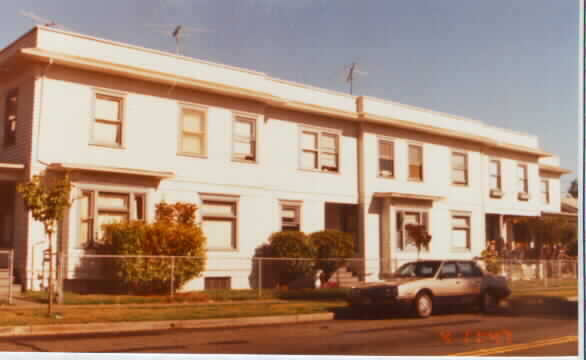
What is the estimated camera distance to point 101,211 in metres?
17.3

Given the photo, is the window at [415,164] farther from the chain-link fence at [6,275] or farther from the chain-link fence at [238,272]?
the chain-link fence at [6,275]

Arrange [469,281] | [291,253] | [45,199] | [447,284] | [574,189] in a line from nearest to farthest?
1. [45,199]
2. [447,284]
3. [469,281]
4. [291,253]
5. [574,189]

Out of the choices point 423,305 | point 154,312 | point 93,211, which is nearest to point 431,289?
point 423,305

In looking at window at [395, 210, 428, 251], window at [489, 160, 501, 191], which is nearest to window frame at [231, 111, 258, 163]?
window at [395, 210, 428, 251]

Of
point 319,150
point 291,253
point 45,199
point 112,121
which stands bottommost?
point 291,253

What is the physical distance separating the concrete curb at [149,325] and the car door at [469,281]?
10.7 ft

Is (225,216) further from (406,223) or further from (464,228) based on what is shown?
(464,228)

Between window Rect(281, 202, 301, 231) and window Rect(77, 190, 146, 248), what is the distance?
485 centimetres

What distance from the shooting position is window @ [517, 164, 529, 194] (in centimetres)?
2252

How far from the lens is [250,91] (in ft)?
65.3

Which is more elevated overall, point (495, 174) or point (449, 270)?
point (495, 174)

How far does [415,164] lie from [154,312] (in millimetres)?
11463

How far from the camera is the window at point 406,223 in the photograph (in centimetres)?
2244

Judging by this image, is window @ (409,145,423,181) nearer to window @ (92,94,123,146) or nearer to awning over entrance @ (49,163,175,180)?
awning over entrance @ (49,163,175,180)
